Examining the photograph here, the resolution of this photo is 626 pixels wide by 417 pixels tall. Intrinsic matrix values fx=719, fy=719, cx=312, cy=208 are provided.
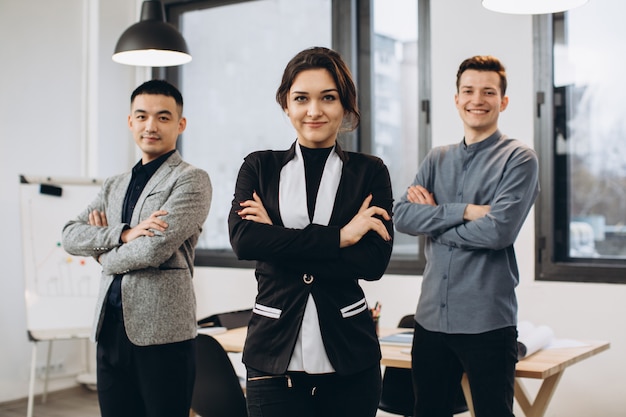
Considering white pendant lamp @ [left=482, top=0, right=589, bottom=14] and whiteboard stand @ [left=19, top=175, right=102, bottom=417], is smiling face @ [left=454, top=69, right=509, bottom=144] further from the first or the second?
whiteboard stand @ [left=19, top=175, right=102, bottom=417]

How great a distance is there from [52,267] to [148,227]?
7.71 feet

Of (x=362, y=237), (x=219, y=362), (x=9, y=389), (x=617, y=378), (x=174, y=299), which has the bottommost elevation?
(x=9, y=389)

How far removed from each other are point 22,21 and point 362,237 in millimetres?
4135

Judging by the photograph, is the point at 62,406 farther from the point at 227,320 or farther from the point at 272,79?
the point at 272,79

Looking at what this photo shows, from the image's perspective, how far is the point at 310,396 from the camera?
1704mm

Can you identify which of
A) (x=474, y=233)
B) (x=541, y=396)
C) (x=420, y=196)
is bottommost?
(x=541, y=396)

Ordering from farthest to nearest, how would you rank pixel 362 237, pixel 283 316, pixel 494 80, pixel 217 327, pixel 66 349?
1. pixel 66 349
2. pixel 217 327
3. pixel 494 80
4. pixel 362 237
5. pixel 283 316

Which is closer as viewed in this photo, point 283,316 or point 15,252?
point 283,316

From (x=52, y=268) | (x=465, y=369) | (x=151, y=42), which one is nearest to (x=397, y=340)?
(x=465, y=369)

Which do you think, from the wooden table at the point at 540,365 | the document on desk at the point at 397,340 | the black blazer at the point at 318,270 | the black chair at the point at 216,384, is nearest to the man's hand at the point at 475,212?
the wooden table at the point at 540,365

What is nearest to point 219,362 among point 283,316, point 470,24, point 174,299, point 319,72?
point 174,299

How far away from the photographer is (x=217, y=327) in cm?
349

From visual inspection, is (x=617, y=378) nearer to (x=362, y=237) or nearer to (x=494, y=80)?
(x=494, y=80)

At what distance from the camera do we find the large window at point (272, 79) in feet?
15.2
